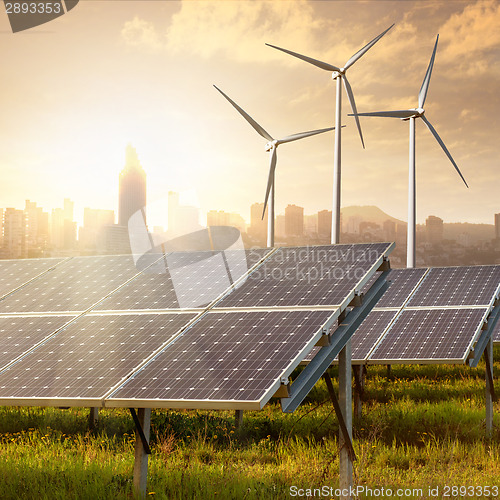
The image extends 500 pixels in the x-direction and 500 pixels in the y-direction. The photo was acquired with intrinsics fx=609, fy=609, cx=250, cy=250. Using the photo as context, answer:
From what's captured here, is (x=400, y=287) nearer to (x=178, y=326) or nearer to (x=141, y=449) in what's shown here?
(x=178, y=326)

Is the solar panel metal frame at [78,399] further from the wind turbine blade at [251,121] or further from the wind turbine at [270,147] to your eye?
the wind turbine blade at [251,121]

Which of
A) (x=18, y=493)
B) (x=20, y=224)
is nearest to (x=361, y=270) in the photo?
(x=18, y=493)

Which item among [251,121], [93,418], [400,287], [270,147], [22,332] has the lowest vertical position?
[93,418]

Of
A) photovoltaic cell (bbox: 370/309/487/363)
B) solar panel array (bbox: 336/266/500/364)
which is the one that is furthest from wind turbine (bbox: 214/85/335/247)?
photovoltaic cell (bbox: 370/309/487/363)

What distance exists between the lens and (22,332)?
1193 cm

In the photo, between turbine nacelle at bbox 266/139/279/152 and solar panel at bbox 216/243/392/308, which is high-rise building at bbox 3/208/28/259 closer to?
turbine nacelle at bbox 266/139/279/152

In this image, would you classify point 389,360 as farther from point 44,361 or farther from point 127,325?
point 44,361

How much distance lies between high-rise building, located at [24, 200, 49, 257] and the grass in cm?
13937

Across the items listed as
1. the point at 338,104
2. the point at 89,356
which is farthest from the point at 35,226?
the point at 89,356

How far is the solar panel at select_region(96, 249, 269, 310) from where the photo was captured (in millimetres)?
11953

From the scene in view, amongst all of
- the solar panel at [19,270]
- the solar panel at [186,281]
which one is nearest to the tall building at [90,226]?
the solar panel at [19,270]

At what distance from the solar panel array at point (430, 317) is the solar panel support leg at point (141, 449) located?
983 cm

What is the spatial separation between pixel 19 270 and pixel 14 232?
154m

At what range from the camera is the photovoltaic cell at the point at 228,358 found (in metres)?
8.34
